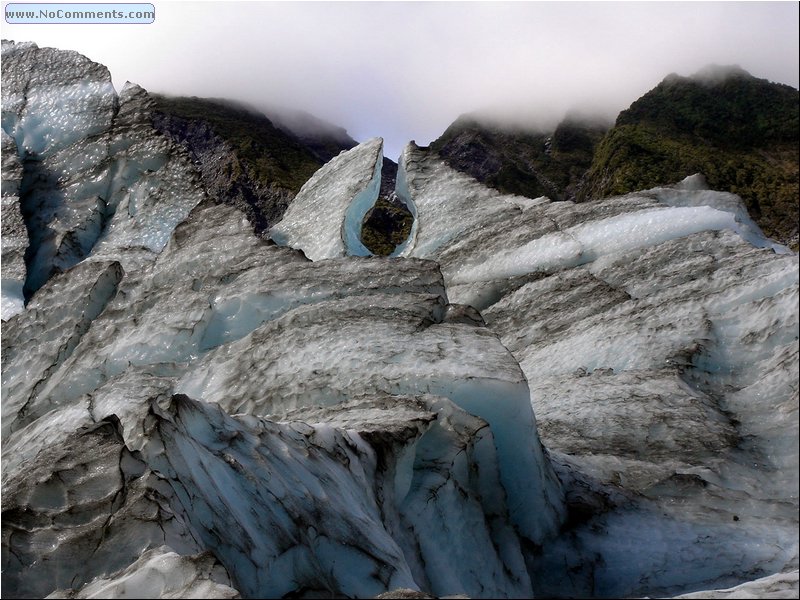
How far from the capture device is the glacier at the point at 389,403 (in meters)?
4.88

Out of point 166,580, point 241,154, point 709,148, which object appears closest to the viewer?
Answer: point 166,580

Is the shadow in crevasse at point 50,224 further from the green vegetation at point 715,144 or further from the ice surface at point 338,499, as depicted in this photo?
the green vegetation at point 715,144

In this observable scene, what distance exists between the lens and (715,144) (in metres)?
79.2

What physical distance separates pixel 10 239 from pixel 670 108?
8177 centimetres

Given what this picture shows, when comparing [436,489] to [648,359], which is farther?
[648,359]

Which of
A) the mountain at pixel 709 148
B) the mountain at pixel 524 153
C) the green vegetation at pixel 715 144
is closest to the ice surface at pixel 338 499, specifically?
the mountain at pixel 709 148

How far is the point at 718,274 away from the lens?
1020cm

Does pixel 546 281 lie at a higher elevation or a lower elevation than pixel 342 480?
lower

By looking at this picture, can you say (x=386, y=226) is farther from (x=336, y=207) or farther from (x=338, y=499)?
(x=338, y=499)

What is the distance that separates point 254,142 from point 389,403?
74.8m

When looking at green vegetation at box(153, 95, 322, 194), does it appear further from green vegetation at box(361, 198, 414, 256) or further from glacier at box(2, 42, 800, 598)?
glacier at box(2, 42, 800, 598)

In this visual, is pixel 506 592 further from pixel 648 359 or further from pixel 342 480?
pixel 648 359

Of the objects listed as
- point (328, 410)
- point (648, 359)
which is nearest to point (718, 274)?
point (648, 359)

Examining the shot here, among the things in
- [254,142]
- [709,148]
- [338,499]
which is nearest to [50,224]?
[338,499]
